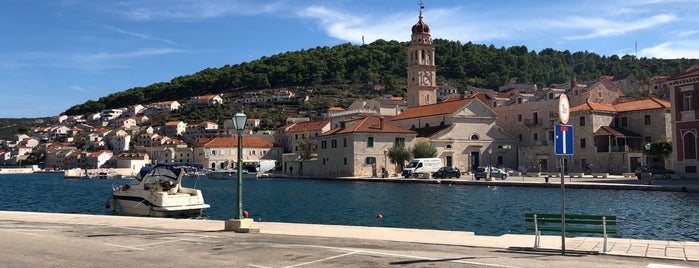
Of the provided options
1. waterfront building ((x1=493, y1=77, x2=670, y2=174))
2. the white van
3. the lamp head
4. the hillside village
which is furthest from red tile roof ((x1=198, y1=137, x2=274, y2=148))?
the lamp head

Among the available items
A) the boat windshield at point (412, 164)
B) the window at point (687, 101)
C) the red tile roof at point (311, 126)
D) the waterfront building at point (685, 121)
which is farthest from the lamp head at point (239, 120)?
the red tile roof at point (311, 126)

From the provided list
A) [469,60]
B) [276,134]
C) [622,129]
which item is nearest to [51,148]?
[276,134]

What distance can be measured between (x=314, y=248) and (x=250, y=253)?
4.64 ft

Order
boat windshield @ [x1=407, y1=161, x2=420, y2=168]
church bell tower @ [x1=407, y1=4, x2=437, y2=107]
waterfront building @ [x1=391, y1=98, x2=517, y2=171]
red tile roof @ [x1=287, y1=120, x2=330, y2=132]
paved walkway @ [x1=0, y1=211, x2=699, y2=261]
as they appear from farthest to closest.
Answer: red tile roof @ [x1=287, y1=120, x2=330, y2=132] → church bell tower @ [x1=407, y1=4, x2=437, y2=107] → waterfront building @ [x1=391, y1=98, x2=517, y2=171] → boat windshield @ [x1=407, y1=161, x2=420, y2=168] → paved walkway @ [x1=0, y1=211, x2=699, y2=261]

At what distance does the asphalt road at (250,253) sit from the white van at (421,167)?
46067 mm

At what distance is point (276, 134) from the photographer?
12238 centimetres

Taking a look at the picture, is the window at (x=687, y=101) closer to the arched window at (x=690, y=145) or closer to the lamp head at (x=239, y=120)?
the arched window at (x=690, y=145)

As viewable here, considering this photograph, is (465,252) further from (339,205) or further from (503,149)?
(503,149)

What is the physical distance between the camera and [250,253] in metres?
11.6

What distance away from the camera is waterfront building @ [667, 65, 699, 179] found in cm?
4347

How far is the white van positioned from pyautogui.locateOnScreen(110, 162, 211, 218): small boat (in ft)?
109

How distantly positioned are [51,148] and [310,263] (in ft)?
592

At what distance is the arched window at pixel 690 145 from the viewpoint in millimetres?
43562

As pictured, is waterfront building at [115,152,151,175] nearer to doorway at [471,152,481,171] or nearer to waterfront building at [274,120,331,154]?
waterfront building at [274,120,331,154]
